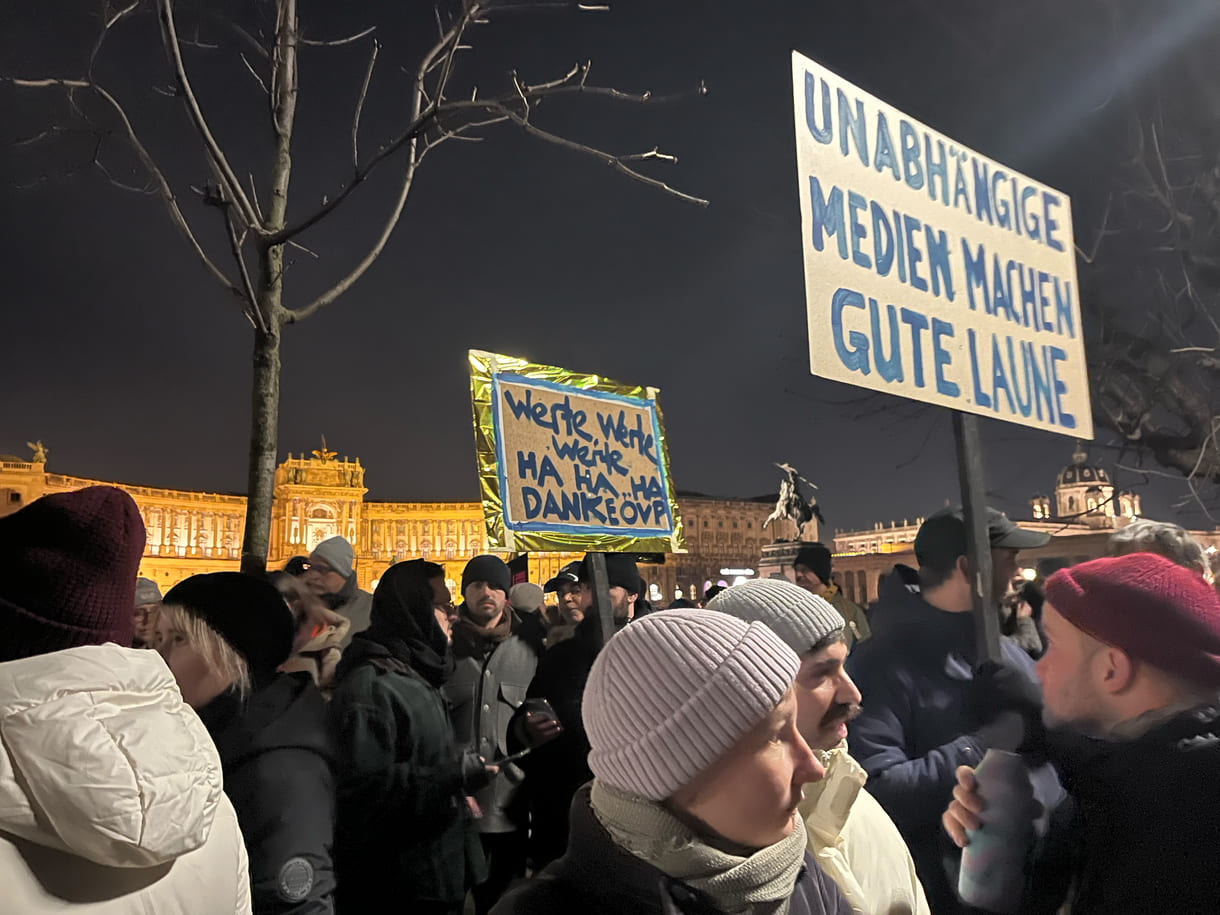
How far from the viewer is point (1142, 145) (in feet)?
30.4

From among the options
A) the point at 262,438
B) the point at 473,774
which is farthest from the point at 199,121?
the point at 473,774

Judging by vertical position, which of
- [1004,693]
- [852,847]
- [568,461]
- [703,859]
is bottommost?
[852,847]

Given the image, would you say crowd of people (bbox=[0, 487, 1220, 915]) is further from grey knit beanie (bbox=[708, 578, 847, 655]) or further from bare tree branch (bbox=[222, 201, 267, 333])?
bare tree branch (bbox=[222, 201, 267, 333])

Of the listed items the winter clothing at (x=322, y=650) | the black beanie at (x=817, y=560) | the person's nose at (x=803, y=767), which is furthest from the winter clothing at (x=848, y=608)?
the person's nose at (x=803, y=767)

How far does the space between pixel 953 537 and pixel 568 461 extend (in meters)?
1.92

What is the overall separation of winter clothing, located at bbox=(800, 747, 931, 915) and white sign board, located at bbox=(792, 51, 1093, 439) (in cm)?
136

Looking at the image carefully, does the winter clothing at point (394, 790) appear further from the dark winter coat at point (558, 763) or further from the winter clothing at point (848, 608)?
the winter clothing at point (848, 608)

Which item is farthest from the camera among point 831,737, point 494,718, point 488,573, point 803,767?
point 488,573

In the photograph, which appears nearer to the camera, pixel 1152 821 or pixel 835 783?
pixel 1152 821

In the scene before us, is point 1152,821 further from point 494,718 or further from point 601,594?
point 494,718

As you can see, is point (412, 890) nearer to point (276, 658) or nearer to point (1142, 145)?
point (276, 658)

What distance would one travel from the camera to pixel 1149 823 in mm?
1761

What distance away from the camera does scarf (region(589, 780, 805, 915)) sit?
1.28 m

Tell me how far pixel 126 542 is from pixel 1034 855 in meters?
2.01
